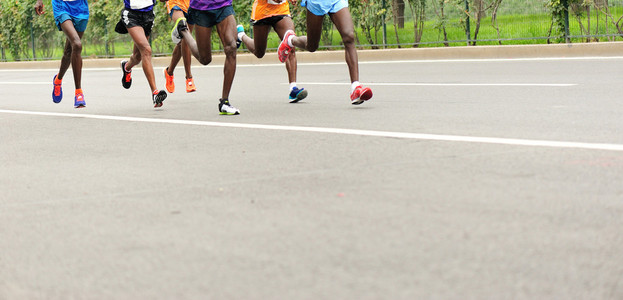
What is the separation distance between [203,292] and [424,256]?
861mm

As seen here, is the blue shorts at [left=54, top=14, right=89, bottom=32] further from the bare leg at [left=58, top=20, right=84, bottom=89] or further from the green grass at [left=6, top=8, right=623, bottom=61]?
the green grass at [left=6, top=8, right=623, bottom=61]

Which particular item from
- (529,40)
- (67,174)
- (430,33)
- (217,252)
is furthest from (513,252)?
(430,33)

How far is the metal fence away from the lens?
58.0ft

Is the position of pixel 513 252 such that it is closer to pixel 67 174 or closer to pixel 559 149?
pixel 559 149

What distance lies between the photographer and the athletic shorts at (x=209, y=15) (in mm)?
9641

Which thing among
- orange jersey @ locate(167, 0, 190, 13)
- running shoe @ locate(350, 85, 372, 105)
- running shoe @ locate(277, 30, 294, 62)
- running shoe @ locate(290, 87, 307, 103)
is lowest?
running shoe @ locate(290, 87, 307, 103)

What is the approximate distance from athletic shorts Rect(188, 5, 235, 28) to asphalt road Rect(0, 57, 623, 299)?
0.99 meters

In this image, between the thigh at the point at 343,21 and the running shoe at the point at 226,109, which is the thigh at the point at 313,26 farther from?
the running shoe at the point at 226,109

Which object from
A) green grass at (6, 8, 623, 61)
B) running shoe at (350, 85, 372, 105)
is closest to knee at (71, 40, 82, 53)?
running shoe at (350, 85, 372, 105)

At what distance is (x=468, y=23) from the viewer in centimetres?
1961

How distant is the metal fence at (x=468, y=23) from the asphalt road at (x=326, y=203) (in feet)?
27.9

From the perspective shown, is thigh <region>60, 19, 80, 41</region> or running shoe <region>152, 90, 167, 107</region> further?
thigh <region>60, 19, 80, 41</region>

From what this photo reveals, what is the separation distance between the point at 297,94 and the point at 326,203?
6002 millimetres

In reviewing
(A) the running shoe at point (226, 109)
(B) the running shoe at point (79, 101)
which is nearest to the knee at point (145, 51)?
(B) the running shoe at point (79, 101)
